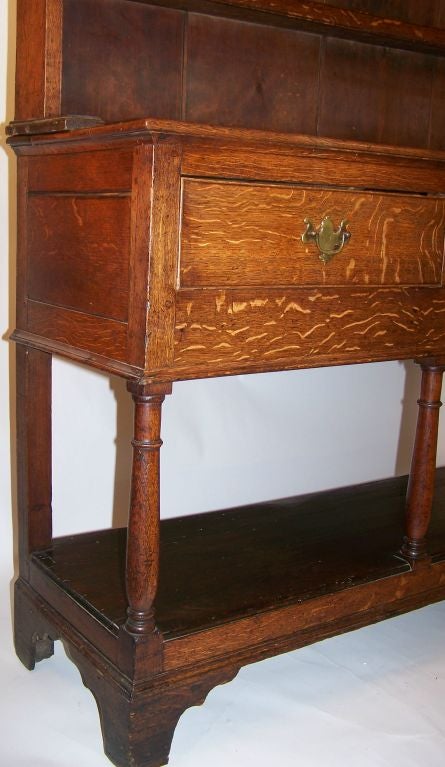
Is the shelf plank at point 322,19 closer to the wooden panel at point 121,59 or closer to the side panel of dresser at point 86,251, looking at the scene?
the wooden panel at point 121,59

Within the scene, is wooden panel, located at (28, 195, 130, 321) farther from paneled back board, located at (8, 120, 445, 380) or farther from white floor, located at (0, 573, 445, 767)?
white floor, located at (0, 573, 445, 767)

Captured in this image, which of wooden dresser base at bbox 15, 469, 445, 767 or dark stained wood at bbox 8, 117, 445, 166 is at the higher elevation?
dark stained wood at bbox 8, 117, 445, 166

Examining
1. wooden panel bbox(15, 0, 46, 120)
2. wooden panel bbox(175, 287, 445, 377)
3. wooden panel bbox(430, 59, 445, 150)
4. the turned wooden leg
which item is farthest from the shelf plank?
the turned wooden leg

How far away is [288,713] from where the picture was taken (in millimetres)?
1941

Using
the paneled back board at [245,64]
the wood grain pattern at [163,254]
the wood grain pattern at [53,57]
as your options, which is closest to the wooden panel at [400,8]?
the paneled back board at [245,64]

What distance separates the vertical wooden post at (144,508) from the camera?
1557mm

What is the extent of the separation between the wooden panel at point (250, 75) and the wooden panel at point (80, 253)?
57cm

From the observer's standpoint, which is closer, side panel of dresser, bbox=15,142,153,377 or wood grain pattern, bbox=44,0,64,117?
side panel of dresser, bbox=15,142,153,377

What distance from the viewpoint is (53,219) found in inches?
70.7

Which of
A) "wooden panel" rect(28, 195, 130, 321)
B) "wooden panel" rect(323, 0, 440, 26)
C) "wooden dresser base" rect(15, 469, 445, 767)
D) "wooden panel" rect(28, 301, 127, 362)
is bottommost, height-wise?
"wooden dresser base" rect(15, 469, 445, 767)

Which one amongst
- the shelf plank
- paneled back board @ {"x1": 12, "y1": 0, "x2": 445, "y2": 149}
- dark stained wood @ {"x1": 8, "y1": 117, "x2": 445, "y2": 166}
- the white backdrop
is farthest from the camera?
the white backdrop

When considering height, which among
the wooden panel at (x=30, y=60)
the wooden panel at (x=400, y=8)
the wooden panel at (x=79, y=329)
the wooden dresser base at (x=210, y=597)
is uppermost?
the wooden panel at (x=400, y=8)

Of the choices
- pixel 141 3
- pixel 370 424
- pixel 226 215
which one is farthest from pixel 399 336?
pixel 370 424

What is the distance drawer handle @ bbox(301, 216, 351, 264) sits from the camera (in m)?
1.67
